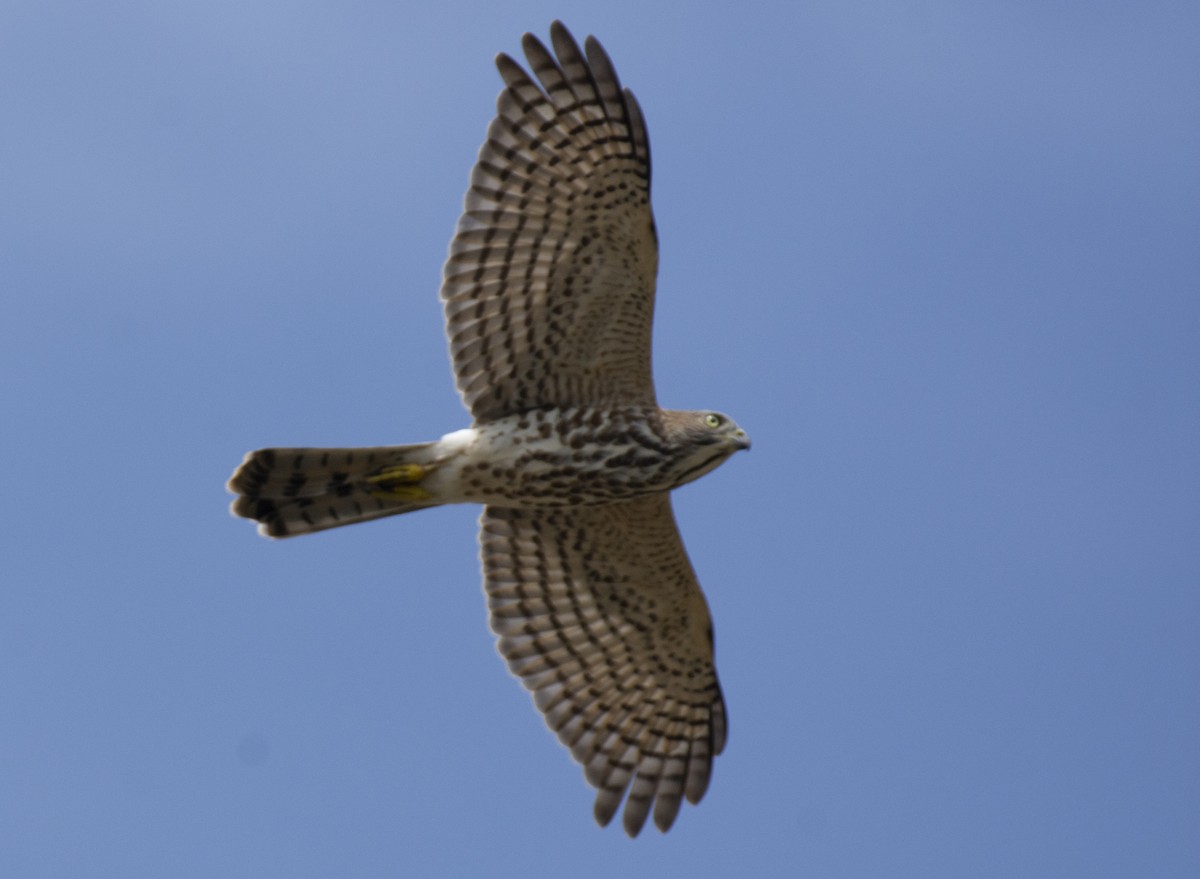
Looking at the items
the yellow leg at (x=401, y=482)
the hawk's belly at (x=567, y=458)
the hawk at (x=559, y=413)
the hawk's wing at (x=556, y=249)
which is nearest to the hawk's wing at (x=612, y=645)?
the hawk at (x=559, y=413)

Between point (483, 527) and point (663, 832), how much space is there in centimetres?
245

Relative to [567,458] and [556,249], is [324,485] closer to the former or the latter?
[567,458]

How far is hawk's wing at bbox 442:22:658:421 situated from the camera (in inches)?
452

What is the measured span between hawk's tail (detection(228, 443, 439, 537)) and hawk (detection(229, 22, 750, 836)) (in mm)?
11

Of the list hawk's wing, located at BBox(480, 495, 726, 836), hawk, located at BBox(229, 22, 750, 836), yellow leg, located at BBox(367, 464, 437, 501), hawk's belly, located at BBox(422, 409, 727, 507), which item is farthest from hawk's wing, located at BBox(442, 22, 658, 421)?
hawk's wing, located at BBox(480, 495, 726, 836)

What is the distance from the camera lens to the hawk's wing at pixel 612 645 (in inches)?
501

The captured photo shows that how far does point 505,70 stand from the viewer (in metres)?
11.5

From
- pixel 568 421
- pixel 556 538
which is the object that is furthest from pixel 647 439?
pixel 556 538

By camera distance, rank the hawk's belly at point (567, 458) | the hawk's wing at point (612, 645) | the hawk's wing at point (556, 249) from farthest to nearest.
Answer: the hawk's wing at point (612, 645), the hawk's belly at point (567, 458), the hawk's wing at point (556, 249)

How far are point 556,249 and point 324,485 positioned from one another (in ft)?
7.02

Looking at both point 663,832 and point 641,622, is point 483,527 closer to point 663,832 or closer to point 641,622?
point 641,622

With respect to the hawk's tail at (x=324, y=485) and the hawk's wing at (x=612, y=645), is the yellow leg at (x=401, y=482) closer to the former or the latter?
the hawk's tail at (x=324, y=485)

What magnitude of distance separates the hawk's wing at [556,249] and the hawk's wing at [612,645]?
115cm

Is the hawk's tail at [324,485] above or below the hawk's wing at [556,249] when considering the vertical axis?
below
